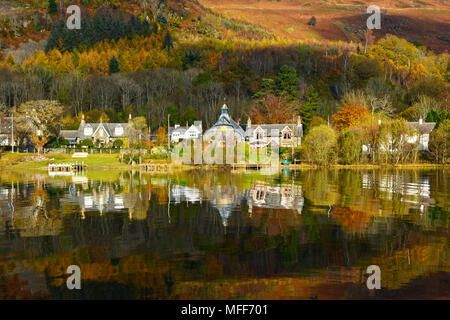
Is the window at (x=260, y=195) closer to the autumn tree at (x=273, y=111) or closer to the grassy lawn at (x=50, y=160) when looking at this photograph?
the grassy lawn at (x=50, y=160)

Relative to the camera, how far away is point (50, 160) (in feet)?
251

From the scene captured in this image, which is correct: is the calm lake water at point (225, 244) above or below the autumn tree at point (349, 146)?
below

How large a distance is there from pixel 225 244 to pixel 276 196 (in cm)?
1581

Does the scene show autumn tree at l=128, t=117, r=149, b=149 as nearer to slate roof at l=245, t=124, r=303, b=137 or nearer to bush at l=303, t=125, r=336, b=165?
slate roof at l=245, t=124, r=303, b=137

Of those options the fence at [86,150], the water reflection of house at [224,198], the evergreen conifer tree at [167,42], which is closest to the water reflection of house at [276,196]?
the water reflection of house at [224,198]

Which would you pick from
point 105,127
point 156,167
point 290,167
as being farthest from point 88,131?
point 290,167

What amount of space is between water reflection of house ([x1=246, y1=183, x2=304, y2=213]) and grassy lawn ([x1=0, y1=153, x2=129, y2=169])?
35.1 meters

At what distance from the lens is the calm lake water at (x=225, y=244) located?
1564cm

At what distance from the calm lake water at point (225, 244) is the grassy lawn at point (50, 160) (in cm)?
3642
